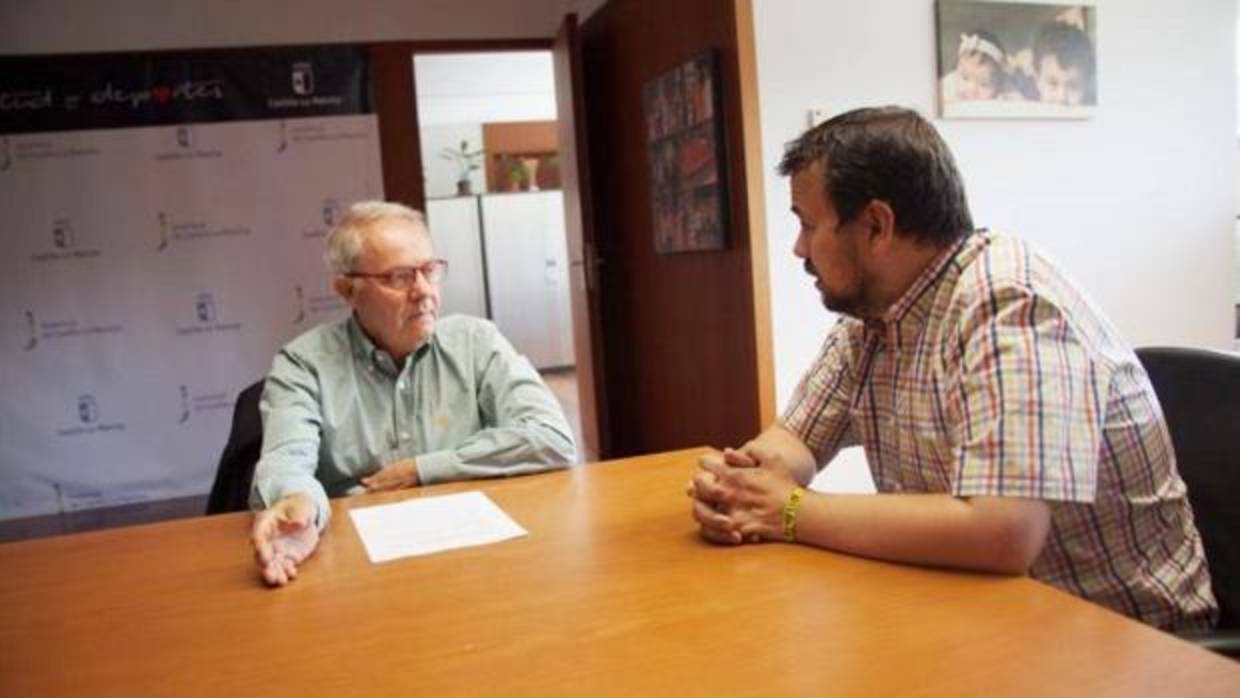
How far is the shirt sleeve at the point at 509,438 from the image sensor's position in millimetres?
1605

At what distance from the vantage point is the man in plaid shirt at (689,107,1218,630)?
0.98 meters

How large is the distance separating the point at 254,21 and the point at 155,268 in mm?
1262

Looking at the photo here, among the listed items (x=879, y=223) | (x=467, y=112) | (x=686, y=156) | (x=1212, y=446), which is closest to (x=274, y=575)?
(x=879, y=223)

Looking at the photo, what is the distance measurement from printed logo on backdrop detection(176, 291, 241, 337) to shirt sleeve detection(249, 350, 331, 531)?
2.96 m

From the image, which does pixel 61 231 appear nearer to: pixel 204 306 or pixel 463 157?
pixel 204 306

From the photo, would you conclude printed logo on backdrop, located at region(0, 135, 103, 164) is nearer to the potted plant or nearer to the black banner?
the black banner

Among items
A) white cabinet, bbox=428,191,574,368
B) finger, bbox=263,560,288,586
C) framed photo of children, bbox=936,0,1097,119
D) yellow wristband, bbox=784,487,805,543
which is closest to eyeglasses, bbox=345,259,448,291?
finger, bbox=263,560,288,586

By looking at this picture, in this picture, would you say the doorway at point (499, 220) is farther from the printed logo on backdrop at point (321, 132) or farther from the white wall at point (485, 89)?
the printed logo on backdrop at point (321, 132)

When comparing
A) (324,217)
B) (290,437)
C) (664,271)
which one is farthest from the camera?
(324,217)

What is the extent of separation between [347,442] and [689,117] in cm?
191

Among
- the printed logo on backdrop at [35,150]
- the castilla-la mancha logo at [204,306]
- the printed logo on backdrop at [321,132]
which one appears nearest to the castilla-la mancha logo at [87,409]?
the castilla-la mancha logo at [204,306]

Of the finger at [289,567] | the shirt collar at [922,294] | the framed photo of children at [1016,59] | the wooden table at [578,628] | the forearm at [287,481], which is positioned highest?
the framed photo of children at [1016,59]

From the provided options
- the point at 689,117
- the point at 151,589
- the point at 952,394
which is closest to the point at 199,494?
the point at 689,117

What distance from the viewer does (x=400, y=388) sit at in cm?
178
